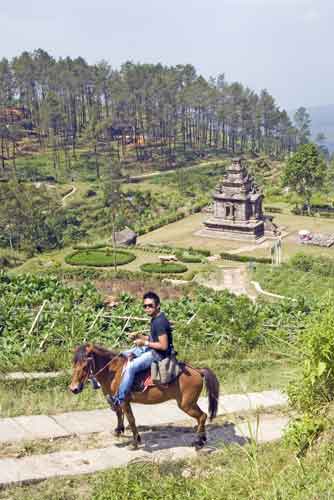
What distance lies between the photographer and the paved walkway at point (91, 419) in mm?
9680

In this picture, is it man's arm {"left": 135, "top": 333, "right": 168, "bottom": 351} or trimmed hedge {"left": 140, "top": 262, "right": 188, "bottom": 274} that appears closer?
man's arm {"left": 135, "top": 333, "right": 168, "bottom": 351}

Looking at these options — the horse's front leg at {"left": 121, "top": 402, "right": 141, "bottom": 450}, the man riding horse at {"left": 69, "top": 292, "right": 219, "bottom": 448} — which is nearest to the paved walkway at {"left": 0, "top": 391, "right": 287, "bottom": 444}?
the horse's front leg at {"left": 121, "top": 402, "right": 141, "bottom": 450}

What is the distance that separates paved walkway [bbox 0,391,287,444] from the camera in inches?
381

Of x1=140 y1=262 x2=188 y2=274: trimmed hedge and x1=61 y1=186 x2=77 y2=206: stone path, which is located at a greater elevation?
x1=61 y1=186 x2=77 y2=206: stone path

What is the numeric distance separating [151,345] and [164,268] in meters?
33.8

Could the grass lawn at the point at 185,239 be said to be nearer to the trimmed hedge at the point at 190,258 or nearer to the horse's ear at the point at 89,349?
the trimmed hedge at the point at 190,258

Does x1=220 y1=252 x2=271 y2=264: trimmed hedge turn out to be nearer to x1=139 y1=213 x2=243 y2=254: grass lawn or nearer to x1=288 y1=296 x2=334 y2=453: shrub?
x1=139 y1=213 x2=243 y2=254: grass lawn

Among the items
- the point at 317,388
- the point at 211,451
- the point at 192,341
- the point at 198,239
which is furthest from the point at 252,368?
the point at 198,239

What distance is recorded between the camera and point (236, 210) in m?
56.7

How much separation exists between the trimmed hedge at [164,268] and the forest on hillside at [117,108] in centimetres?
4467

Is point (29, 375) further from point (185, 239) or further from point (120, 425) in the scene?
point (185, 239)

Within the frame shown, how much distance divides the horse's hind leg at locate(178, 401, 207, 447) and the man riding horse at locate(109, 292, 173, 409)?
861 millimetres

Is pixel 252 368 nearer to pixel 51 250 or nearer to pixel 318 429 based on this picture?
pixel 318 429

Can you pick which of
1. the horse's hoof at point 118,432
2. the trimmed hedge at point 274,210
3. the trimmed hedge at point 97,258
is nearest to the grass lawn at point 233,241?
the trimmed hedge at point 274,210
